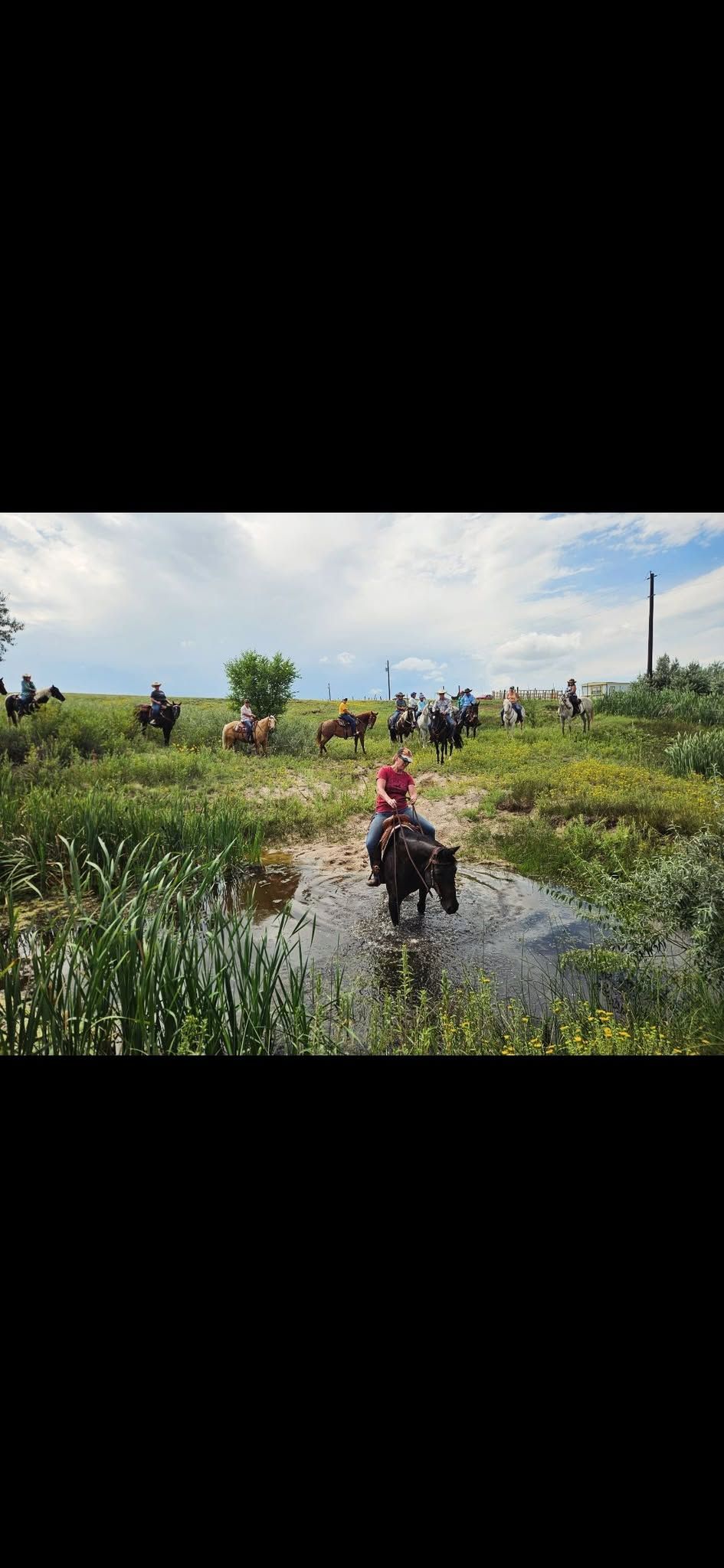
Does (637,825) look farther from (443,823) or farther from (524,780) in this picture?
(443,823)

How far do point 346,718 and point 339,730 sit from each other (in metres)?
0.08

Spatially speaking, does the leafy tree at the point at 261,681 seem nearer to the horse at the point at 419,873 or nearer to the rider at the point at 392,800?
the rider at the point at 392,800

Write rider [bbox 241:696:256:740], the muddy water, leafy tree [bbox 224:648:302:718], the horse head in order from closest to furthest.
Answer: the muddy water → the horse head → leafy tree [bbox 224:648:302:718] → rider [bbox 241:696:256:740]

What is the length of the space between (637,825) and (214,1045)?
7.54 ft

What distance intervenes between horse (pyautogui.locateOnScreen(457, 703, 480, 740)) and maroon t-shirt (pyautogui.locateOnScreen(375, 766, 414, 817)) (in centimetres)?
40

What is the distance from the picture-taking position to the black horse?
2.30 meters

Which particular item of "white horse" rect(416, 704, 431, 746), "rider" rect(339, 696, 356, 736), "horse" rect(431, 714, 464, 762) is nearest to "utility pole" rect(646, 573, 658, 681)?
"horse" rect(431, 714, 464, 762)

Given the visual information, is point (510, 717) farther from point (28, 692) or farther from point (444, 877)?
point (28, 692)

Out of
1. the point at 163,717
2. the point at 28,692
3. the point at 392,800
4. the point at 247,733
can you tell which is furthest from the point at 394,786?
the point at 28,692

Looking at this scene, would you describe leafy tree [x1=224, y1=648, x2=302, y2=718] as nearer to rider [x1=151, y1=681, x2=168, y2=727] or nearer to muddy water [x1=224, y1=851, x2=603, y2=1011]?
rider [x1=151, y1=681, x2=168, y2=727]

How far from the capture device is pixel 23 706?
8.22 feet
